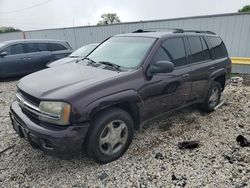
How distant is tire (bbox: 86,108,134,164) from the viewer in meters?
2.75

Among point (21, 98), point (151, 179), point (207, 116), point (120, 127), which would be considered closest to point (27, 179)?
point (21, 98)

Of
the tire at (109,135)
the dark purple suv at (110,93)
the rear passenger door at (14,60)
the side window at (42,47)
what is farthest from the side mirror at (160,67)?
the side window at (42,47)

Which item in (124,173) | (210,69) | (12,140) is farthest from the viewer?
(210,69)

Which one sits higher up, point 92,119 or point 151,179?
point 92,119

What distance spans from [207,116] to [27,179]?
3707mm

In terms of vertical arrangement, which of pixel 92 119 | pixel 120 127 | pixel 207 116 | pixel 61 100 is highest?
pixel 61 100

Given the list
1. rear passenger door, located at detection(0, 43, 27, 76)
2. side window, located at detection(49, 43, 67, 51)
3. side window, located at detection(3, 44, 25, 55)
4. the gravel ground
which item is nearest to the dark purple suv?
the gravel ground

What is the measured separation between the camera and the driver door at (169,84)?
3.31 meters

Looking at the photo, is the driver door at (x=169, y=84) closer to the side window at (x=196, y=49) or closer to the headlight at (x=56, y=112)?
the side window at (x=196, y=49)

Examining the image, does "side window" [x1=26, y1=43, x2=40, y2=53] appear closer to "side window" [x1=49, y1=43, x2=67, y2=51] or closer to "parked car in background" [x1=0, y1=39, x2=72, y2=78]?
"parked car in background" [x1=0, y1=39, x2=72, y2=78]

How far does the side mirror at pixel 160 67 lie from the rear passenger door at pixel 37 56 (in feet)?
22.8

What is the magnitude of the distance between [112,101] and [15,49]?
7253 millimetres

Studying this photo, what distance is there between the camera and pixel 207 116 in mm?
4785

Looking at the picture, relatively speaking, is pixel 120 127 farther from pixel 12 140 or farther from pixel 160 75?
pixel 12 140
